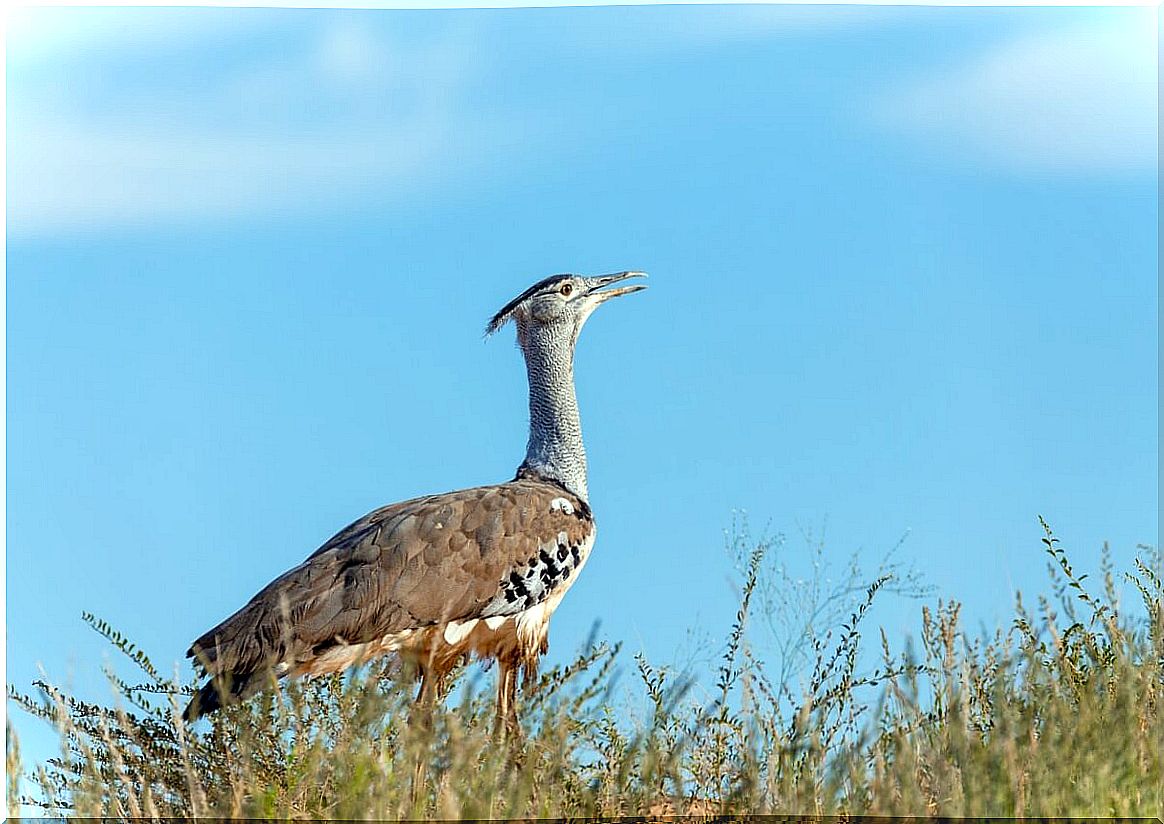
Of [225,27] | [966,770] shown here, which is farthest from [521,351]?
[966,770]

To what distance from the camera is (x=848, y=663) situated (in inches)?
132

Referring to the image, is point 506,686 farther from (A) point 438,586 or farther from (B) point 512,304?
(B) point 512,304

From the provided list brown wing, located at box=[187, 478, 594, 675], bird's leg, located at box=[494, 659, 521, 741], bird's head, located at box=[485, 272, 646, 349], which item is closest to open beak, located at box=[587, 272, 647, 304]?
bird's head, located at box=[485, 272, 646, 349]

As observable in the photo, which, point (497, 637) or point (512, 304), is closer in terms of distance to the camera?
point (497, 637)

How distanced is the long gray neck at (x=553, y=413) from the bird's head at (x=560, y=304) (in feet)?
0.03

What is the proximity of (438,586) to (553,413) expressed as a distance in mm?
903

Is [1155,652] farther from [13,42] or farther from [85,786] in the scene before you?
[13,42]

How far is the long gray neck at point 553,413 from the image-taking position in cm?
442

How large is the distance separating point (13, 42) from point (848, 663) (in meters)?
2.71

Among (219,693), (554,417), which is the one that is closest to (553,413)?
(554,417)

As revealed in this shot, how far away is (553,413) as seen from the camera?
449 centimetres

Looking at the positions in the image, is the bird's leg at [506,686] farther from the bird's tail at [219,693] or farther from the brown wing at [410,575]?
the bird's tail at [219,693]

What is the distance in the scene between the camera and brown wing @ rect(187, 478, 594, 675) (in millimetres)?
3535

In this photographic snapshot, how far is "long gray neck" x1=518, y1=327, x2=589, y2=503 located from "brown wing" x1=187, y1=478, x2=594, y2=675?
207 millimetres
